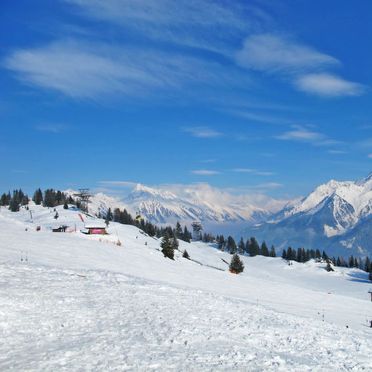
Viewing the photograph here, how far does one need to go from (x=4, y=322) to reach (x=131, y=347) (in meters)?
6.50

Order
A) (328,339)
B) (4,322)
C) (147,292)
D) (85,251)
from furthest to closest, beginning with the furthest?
(85,251), (147,292), (328,339), (4,322)

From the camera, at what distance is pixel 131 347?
1803 cm

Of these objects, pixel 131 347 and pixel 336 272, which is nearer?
pixel 131 347

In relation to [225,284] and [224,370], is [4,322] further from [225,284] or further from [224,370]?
[225,284]

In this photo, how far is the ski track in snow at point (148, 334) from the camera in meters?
16.6

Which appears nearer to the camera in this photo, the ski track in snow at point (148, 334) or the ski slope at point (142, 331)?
the ski track in snow at point (148, 334)

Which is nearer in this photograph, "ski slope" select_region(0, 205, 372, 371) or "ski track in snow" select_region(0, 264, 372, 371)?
"ski track in snow" select_region(0, 264, 372, 371)

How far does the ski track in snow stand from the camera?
1661cm

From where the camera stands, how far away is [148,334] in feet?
66.3

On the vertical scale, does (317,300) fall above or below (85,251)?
below


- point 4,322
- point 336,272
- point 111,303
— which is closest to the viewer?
point 4,322

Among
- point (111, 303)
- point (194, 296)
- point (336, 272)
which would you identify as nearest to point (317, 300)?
point (194, 296)

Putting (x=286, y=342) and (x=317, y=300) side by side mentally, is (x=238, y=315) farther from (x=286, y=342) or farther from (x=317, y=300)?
(x=317, y=300)

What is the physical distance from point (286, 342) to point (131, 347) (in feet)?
23.8
